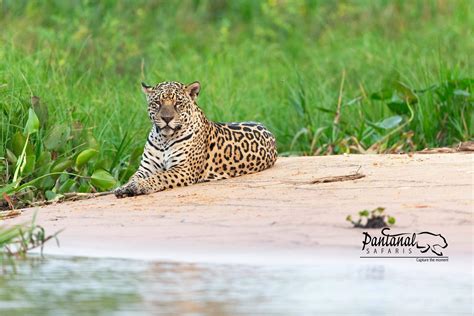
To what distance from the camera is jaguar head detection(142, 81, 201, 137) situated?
9.81 metres

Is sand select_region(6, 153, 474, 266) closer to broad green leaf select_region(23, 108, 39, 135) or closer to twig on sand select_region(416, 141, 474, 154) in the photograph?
broad green leaf select_region(23, 108, 39, 135)

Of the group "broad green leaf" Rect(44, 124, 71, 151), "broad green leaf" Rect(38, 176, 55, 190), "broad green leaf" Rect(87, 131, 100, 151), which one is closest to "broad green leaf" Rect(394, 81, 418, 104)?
"broad green leaf" Rect(87, 131, 100, 151)

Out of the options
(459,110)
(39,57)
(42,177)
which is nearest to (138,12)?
(39,57)

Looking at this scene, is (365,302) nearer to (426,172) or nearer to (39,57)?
(426,172)

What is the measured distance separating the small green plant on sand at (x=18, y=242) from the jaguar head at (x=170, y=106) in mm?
2222

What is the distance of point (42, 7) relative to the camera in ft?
57.5

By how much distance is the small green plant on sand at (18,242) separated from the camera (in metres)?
7.41

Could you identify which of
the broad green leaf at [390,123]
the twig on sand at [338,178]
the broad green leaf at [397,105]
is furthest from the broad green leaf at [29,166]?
the broad green leaf at [397,105]

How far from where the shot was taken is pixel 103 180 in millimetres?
9688

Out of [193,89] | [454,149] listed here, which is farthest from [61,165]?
[454,149]

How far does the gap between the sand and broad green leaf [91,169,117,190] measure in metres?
0.41

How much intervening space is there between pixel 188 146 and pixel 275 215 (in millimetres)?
2102

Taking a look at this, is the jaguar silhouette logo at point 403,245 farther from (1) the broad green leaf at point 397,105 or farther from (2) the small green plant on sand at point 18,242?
(1) the broad green leaf at point 397,105

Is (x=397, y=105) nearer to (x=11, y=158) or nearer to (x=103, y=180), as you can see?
(x=103, y=180)
